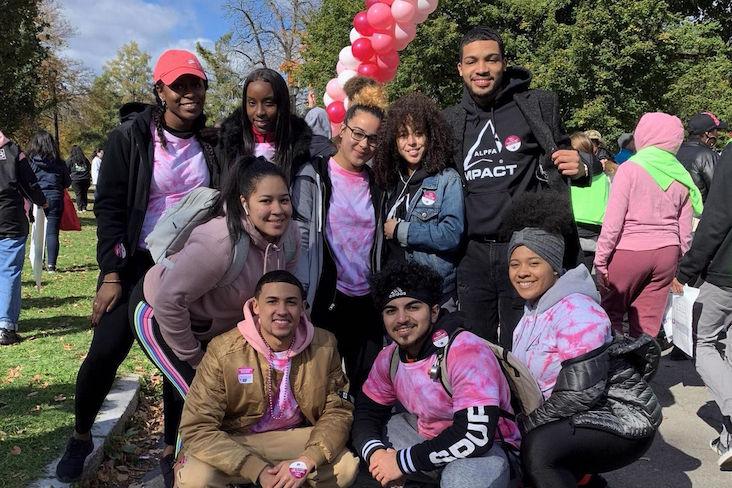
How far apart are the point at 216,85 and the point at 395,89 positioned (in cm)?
3511

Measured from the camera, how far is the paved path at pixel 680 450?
3.69m

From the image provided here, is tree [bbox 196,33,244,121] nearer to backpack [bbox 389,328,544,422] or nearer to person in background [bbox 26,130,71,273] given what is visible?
person in background [bbox 26,130,71,273]

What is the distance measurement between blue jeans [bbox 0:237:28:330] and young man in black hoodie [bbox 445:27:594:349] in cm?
499

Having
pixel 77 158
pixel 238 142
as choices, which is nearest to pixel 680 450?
pixel 238 142

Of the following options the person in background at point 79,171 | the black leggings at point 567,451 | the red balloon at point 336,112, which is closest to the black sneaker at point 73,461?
the black leggings at point 567,451

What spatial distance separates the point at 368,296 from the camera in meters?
3.67

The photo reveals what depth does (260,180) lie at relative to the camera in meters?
2.92

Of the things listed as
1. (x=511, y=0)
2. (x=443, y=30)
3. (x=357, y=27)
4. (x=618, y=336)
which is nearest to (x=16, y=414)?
(x=618, y=336)

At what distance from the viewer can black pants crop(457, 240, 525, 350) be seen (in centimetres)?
345

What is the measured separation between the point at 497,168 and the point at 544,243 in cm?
62

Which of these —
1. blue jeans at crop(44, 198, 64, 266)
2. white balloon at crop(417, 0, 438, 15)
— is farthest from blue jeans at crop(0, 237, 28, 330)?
white balloon at crop(417, 0, 438, 15)

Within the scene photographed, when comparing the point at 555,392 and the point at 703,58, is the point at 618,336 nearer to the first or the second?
the point at 555,392

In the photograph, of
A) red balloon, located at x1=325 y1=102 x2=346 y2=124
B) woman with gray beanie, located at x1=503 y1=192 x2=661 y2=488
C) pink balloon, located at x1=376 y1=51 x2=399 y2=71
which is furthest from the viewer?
pink balloon, located at x1=376 y1=51 x2=399 y2=71

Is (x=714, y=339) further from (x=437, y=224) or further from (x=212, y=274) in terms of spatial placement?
(x=212, y=274)
